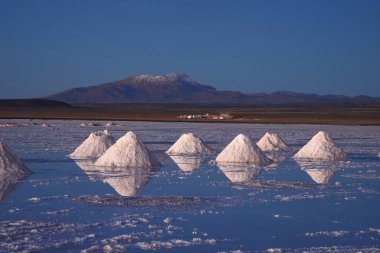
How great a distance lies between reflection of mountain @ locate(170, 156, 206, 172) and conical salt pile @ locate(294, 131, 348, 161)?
266cm

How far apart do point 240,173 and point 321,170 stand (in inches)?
76.0

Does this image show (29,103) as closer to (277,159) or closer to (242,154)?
(277,159)

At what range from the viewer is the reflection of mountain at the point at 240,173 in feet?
37.5

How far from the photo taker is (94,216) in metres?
7.68

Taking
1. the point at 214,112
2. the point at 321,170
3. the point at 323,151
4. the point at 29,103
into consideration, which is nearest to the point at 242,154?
the point at 321,170

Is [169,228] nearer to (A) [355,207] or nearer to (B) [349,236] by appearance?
(B) [349,236]

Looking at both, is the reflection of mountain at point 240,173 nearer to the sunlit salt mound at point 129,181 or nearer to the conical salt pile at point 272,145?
the sunlit salt mound at point 129,181

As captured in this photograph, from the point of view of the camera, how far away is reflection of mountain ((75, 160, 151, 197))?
392 inches

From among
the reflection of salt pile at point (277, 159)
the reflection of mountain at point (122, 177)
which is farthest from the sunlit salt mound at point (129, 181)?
the reflection of salt pile at point (277, 159)

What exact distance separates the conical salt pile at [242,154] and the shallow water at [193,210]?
1.21 metres

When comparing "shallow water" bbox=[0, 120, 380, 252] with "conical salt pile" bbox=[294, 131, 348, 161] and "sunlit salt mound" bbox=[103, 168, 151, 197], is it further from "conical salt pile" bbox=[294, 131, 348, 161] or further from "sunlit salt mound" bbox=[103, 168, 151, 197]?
"conical salt pile" bbox=[294, 131, 348, 161]

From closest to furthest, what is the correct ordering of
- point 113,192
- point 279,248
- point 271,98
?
point 279,248, point 113,192, point 271,98

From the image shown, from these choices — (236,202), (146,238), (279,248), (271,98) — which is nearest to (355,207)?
(236,202)

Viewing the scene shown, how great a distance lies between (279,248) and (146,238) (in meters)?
1.39
